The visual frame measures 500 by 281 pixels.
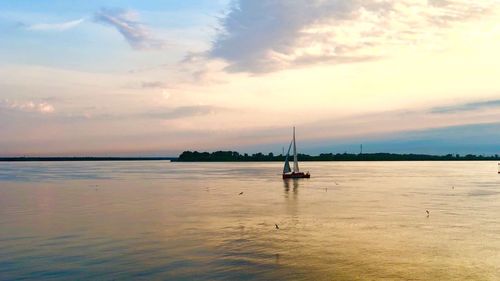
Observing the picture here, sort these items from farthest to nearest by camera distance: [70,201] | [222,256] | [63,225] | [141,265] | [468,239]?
[70,201] → [63,225] → [468,239] → [222,256] → [141,265]

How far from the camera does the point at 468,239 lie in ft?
95.9

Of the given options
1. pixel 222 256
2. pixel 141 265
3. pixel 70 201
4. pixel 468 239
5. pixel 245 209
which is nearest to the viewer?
pixel 141 265

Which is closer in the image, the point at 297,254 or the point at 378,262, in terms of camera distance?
the point at 378,262

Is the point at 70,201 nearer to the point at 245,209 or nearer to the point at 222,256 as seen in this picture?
the point at 245,209

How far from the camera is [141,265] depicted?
886 inches

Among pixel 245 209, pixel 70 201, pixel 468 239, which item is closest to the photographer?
pixel 468 239

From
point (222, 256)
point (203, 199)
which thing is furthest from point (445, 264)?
point (203, 199)

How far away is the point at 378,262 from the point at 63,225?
2272 cm

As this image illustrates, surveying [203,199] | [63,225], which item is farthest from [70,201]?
[63,225]

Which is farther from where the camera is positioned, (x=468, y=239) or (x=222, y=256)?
(x=468, y=239)

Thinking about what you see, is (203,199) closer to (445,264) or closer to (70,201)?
(70,201)

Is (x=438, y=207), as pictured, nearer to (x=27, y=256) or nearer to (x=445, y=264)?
(x=445, y=264)

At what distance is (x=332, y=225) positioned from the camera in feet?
114

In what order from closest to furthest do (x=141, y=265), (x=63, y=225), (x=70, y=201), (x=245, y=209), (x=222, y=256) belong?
(x=141, y=265)
(x=222, y=256)
(x=63, y=225)
(x=245, y=209)
(x=70, y=201)
